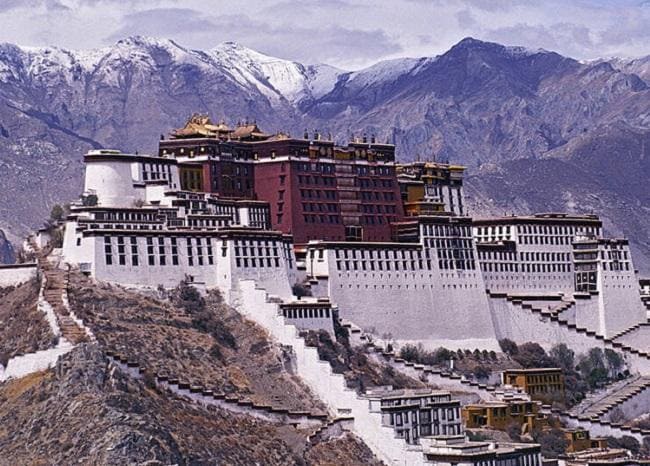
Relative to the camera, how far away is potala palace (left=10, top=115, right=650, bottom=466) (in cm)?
13750

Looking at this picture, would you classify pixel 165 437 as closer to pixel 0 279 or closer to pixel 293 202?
pixel 0 279

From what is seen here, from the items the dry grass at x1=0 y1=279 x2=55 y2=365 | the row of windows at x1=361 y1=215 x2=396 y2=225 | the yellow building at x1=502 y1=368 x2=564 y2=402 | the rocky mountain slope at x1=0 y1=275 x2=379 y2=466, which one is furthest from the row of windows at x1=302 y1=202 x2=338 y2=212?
the dry grass at x1=0 y1=279 x2=55 y2=365

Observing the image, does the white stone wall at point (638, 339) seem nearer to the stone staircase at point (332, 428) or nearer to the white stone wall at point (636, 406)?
the white stone wall at point (636, 406)

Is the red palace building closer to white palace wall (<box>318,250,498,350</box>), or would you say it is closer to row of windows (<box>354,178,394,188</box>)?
row of windows (<box>354,178,394,188</box>)

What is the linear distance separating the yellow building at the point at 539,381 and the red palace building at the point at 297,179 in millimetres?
14730

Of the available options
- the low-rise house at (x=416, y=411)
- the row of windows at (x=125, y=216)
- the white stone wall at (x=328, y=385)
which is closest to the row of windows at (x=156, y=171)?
the row of windows at (x=125, y=216)

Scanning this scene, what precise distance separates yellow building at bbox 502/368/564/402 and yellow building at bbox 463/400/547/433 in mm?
5829

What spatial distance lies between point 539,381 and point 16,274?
115ft

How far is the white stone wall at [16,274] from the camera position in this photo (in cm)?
14125

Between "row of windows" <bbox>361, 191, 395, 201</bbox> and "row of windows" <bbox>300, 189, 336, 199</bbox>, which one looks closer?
"row of windows" <bbox>300, 189, 336, 199</bbox>

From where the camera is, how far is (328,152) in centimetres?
16150

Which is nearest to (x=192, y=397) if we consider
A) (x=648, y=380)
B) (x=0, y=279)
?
(x=0, y=279)

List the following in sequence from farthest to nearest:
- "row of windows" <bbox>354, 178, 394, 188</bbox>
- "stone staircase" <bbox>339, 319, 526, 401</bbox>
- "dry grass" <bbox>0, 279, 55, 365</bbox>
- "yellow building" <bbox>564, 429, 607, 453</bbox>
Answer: "row of windows" <bbox>354, 178, 394, 188</bbox> → "stone staircase" <bbox>339, 319, 526, 401</bbox> → "yellow building" <bbox>564, 429, 607, 453</bbox> → "dry grass" <bbox>0, 279, 55, 365</bbox>

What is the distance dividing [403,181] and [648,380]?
23.7 m
